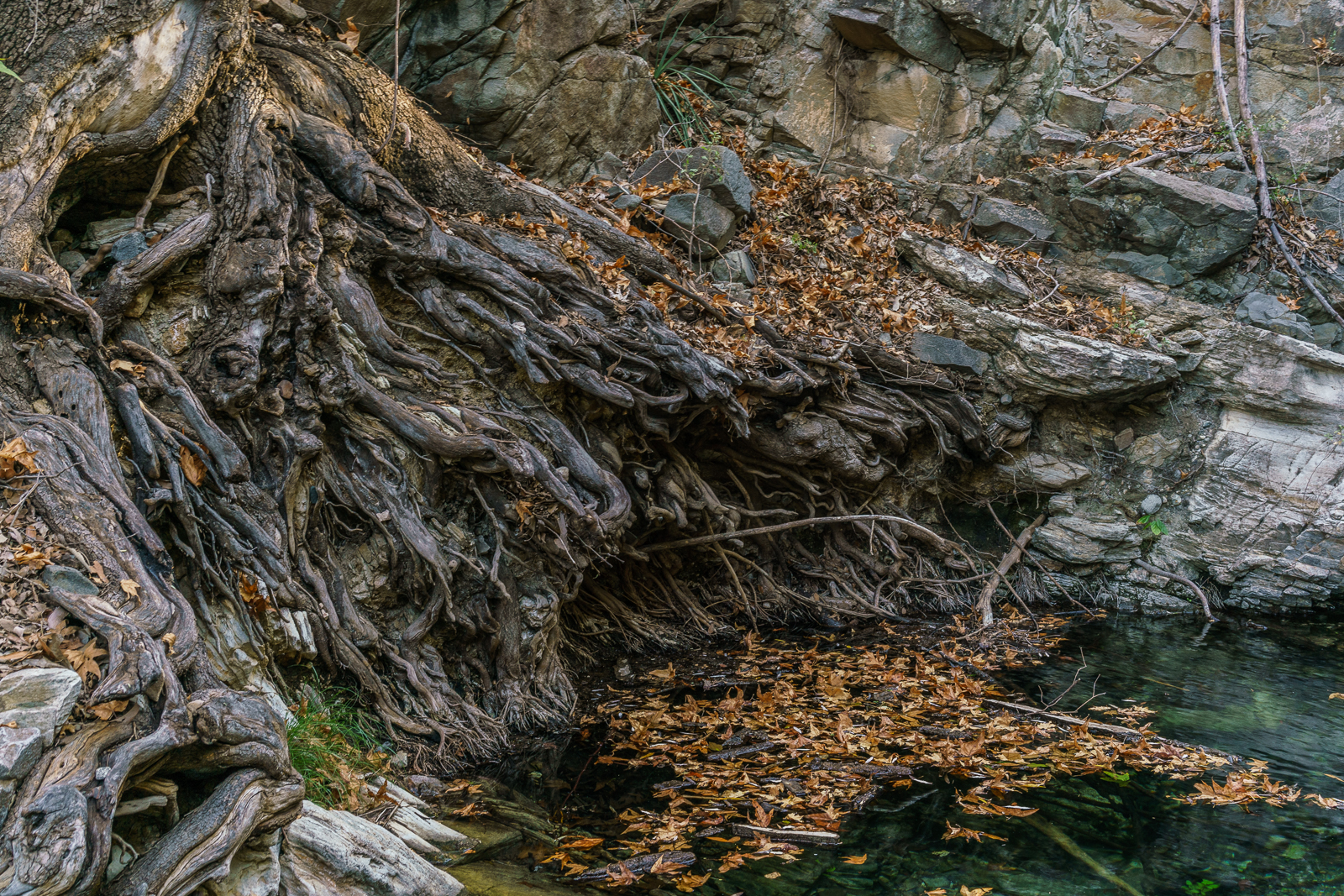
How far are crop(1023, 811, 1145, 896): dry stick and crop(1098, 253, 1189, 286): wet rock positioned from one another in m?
6.41

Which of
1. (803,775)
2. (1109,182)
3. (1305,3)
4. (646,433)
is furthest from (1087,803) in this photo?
(1305,3)

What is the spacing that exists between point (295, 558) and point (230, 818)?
6.71ft

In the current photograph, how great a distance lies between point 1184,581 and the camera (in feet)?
25.2

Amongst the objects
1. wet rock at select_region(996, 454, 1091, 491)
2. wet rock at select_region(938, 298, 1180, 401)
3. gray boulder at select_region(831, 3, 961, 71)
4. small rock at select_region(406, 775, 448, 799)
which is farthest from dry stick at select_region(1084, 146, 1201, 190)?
small rock at select_region(406, 775, 448, 799)

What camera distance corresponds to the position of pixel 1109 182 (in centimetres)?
884

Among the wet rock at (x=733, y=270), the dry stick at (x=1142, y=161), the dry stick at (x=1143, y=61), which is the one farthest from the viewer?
the dry stick at (x=1143, y=61)

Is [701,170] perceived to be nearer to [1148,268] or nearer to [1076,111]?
[1148,268]

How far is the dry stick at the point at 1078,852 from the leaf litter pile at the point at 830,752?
0.37ft

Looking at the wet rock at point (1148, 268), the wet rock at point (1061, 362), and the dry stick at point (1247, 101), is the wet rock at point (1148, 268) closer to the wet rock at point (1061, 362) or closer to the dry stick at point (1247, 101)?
the dry stick at point (1247, 101)

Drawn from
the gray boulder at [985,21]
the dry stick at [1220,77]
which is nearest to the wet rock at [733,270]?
the gray boulder at [985,21]

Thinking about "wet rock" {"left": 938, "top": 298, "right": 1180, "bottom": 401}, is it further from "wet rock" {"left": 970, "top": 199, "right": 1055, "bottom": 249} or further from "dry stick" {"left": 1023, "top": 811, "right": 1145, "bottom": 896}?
"dry stick" {"left": 1023, "top": 811, "right": 1145, "bottom": 896}

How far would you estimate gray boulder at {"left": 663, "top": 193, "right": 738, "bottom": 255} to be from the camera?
24.5 feet

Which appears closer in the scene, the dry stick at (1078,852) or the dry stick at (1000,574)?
the dry stick at (1078,852)

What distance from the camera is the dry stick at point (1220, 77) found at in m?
9.28
